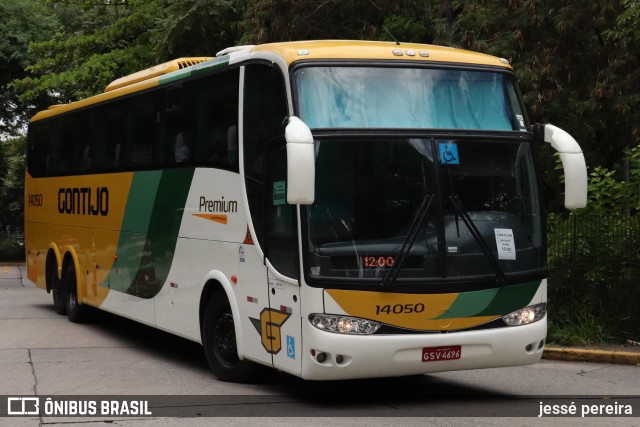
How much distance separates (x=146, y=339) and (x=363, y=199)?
22.6 feet

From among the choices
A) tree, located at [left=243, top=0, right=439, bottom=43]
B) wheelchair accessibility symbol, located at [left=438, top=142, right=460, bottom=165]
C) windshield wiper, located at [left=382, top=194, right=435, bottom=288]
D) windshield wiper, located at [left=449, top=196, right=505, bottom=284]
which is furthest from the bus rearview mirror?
tree, located at [left=243, top=0, right=439, bottom=43]

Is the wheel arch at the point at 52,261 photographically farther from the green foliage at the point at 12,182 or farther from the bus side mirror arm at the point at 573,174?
the green foliage at the point at 12,182

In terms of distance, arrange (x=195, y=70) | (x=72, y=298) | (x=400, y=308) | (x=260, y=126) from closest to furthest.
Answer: (x=400, y=308) → (x=260, y=126) → (x=195, y=70) → (x=72, y=298)

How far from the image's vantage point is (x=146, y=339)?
15.2 meters

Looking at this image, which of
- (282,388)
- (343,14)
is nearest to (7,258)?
(343,14)

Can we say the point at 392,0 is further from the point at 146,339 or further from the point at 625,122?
the point at 146,339

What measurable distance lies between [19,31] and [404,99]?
31.7 m

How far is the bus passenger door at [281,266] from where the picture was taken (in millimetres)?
9367

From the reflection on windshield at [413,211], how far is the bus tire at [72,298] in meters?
8.61

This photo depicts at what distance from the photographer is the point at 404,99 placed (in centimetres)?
976

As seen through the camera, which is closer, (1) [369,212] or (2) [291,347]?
(1) [369,212]

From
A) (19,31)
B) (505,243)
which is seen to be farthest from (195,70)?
(19,31)

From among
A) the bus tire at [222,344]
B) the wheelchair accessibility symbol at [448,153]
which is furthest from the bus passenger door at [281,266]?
the wheelchair accessibility symbol at [448,153]

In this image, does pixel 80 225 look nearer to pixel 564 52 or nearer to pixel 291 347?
pixel 291 347
